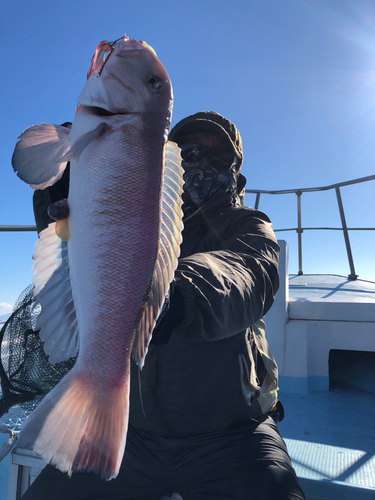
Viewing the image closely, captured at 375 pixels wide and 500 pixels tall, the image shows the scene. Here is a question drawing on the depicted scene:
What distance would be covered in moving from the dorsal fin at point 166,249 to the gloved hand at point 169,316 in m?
0.06

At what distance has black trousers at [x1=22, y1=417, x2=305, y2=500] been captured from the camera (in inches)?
56.8

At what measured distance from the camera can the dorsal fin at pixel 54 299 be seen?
1.04 m

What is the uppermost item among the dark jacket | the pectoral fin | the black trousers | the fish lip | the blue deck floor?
the fish lip

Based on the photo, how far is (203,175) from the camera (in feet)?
7.28

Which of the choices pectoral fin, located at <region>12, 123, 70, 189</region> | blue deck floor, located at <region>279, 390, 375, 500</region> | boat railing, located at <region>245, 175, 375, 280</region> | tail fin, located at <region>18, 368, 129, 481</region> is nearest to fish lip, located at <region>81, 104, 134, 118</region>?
pectoral fin, located at <region>12, 123, 70, 189</region>

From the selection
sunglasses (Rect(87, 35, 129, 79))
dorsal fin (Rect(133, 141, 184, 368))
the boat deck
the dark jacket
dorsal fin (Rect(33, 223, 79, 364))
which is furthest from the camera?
the boat deck

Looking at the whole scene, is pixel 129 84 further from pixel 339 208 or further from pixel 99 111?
pixel 339 208

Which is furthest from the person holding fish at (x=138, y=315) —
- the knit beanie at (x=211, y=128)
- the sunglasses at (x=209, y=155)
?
the knit beanie at (x=211, y=128)

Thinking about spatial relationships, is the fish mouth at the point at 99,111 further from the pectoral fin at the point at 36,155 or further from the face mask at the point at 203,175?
the face mask at the point at 203,175

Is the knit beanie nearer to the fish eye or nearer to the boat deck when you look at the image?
the fish eye

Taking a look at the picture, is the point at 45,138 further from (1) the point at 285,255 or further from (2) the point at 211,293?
(1) the point at 285,255

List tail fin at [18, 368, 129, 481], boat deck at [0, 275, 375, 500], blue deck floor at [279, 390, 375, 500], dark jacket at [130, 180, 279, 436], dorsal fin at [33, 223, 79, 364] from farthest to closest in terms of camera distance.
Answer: boat deck at [0, 275, 375, 500]
blue deck floor at [279, 390, 375, 500]
dark jacket at [130, 180, 279, 436]
dorsal fin at [33, 223, 79, 364]
tail fin at [18, 368, 129, 481]

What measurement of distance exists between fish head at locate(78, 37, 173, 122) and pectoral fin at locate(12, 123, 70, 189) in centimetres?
17

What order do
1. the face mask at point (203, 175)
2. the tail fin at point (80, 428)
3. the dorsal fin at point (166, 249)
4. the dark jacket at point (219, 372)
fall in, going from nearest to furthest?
the tail fin at point (80, 428) < the dorsal fin at point (166, 249) < the dark jacket at point (219, 372) < the face mask at point (203, 175)
